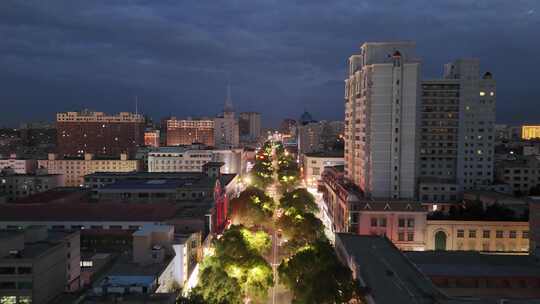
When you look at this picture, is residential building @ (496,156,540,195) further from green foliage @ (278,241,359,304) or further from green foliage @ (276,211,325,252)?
green foliage @ (278,241,359,304)

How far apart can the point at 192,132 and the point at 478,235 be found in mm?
131800

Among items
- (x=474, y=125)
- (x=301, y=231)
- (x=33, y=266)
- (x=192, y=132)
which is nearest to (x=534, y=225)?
(x=301, y=231)

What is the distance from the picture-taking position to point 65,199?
2330 inches

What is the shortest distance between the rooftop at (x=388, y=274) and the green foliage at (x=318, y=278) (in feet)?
4.62

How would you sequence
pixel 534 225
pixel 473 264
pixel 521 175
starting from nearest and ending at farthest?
pixel 473 264 < pixel 534 225 < pixel 521 175

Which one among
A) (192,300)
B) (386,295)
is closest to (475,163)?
(386,295)

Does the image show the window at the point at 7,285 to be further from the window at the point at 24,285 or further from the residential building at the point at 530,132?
the residential building at the point at 530,132

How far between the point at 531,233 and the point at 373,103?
22.1 m

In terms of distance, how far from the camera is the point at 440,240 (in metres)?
47.9

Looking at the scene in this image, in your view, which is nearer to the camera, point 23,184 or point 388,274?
point 388,274

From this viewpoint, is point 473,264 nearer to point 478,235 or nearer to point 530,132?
point 478,235

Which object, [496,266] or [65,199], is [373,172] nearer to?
[496,266]

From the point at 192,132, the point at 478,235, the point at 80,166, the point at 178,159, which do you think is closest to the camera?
the point at 478,235

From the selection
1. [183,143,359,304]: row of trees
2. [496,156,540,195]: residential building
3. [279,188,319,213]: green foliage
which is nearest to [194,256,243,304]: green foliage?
[183,143,359,304]: row of trees
